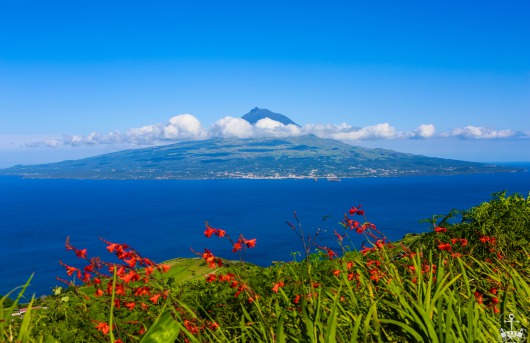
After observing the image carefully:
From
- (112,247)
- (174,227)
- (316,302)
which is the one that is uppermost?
(112,247)

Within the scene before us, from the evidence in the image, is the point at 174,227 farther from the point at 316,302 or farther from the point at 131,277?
the point at 316,302

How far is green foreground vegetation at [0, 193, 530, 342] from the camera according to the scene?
2658 mm

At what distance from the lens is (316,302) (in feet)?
10.4

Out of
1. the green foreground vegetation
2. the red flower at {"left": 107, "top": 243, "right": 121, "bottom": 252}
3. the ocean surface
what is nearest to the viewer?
the green foreground vegetation

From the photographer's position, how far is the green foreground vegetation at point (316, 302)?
266 cm

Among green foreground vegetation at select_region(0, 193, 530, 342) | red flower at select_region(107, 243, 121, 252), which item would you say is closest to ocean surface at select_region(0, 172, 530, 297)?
green foreground vegetation at select_region(0, 193, 530, 342)

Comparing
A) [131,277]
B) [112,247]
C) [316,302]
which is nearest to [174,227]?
[131,277]

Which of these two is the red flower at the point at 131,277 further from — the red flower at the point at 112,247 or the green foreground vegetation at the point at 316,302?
the red flower at the point at 112,247

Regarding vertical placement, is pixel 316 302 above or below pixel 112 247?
below

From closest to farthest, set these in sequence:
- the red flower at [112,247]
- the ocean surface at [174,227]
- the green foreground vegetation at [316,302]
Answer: the green foreground vegetation at [316,302]
the red flower at [112,247]
the ocean surface at [174,227]

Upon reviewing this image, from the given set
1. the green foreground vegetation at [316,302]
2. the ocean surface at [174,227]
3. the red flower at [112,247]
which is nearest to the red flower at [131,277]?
the green foreground vegetation at [316,302]

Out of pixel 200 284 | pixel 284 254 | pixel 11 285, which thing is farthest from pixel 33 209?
pixel 200 284

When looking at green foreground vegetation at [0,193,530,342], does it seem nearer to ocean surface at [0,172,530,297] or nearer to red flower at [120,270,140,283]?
red flower at [120,270,140,283]

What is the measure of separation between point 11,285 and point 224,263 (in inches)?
3893
